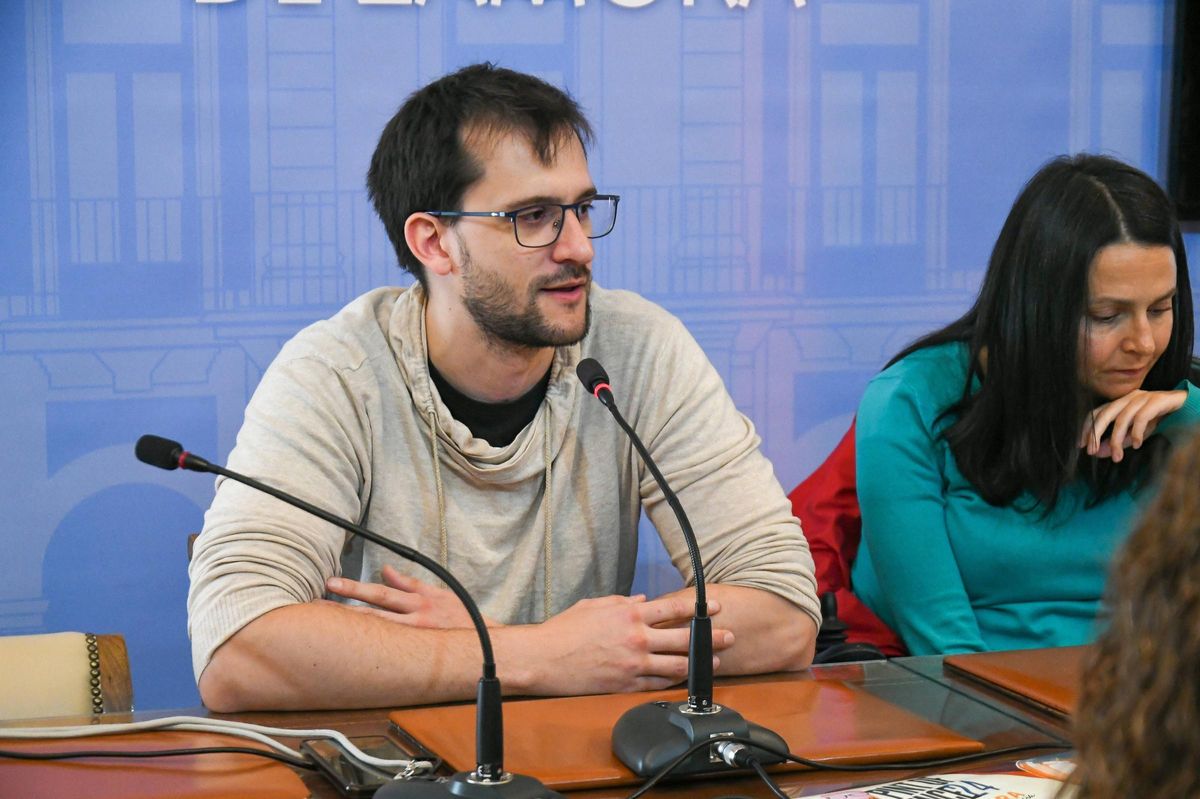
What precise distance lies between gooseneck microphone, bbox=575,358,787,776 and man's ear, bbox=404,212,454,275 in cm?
79

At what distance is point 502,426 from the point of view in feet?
6.50

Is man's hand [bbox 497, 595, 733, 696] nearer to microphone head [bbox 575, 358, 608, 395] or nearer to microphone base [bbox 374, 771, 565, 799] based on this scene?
microphone head [bbox 575, 358, 608, 395]

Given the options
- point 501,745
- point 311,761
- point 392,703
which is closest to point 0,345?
point 392,703

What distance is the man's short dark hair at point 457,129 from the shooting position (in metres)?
1.98

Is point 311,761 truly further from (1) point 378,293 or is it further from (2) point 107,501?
(2) point 107,501

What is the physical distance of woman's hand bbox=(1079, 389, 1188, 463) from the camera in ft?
6.96

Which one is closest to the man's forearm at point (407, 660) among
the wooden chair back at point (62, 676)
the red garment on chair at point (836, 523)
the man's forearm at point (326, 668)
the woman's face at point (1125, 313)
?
the man's forearm at point (326, 668)

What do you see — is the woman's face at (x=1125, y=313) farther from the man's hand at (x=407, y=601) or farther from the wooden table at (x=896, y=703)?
the man's hand at (x=407, y=601)

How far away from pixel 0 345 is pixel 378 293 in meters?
1.04

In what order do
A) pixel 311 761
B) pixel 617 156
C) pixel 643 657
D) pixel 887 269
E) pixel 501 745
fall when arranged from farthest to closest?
pixel 887 269 < pixel 617 156 < pixel 643 657 < pixel 311 761 < pixel 501 745

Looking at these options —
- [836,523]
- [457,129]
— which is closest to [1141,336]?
[836,523]

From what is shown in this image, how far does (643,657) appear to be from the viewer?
1.59m

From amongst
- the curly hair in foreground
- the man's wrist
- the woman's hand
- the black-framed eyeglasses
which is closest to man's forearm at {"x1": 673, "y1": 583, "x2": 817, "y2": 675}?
the man's wrist

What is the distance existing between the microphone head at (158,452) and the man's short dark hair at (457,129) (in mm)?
796
